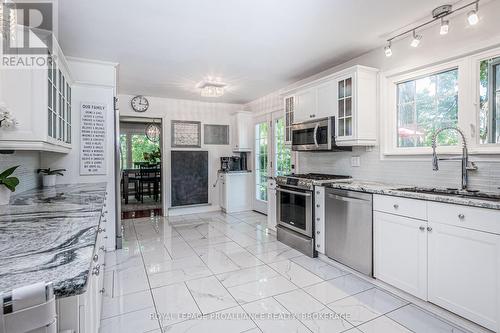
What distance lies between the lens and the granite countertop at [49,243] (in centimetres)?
79

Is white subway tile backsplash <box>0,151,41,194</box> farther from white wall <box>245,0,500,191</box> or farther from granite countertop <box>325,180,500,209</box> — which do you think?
white wall <box>245,0,500,191</box>

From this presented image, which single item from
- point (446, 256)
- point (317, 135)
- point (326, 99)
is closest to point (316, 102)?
point (326, 99)

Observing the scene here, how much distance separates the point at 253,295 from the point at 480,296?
5.34ft

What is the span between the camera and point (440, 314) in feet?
6.68

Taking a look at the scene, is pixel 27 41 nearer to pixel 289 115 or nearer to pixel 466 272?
pixel 289 115

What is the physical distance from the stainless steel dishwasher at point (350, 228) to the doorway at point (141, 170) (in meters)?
3.83

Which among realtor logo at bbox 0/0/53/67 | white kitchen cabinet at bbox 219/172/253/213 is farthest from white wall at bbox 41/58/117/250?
white kitchen cabinet at bbox 219/172/253/213

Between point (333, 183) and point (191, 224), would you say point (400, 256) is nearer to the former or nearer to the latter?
point (333, 183)

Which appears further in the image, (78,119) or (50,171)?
(78,119)

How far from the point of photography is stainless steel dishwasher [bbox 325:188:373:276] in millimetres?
2588

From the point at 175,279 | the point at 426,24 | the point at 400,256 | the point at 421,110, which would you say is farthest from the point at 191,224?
the point at 426,24

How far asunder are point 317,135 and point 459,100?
1.48 meters

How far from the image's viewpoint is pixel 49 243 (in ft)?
3.65

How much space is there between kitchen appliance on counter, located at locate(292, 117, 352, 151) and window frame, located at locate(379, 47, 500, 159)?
1.86ft
